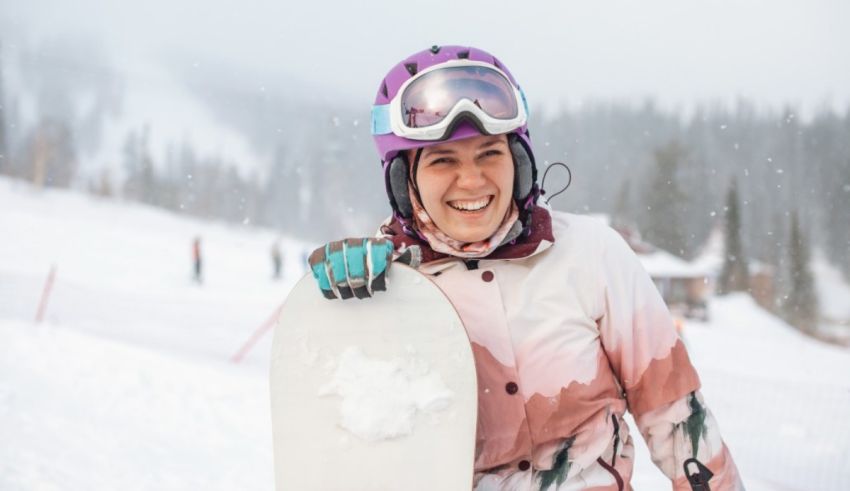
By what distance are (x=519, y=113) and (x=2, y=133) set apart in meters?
61.2

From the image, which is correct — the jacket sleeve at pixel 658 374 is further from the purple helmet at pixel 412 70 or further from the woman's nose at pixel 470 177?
the purple helmet at pixel 412 70

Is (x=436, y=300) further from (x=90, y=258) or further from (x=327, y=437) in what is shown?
(x=90, y=258)

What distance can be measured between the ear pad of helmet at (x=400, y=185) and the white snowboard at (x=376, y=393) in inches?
8.7

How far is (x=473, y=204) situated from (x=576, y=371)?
19.7 inches

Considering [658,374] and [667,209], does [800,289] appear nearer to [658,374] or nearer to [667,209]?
Result: [667,209]

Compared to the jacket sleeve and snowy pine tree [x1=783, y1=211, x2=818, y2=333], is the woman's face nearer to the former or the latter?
the jacket sleeve

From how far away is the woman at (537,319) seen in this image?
1.50m

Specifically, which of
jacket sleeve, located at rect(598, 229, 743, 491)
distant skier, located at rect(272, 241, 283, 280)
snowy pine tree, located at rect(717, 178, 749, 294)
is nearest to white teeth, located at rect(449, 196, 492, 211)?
jacket sleeve, located at rect(598, 229, 743, 491)

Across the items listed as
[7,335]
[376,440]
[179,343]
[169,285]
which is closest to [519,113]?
[376,440]

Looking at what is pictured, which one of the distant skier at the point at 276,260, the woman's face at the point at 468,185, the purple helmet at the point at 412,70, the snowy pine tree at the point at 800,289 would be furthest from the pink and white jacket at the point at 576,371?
the snowy pine tree at the point at 800,289

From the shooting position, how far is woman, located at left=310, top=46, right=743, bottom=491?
1.50 meters

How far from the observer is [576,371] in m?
1.50

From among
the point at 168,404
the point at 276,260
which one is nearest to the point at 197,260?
the point at 276,260

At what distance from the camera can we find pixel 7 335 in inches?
305
